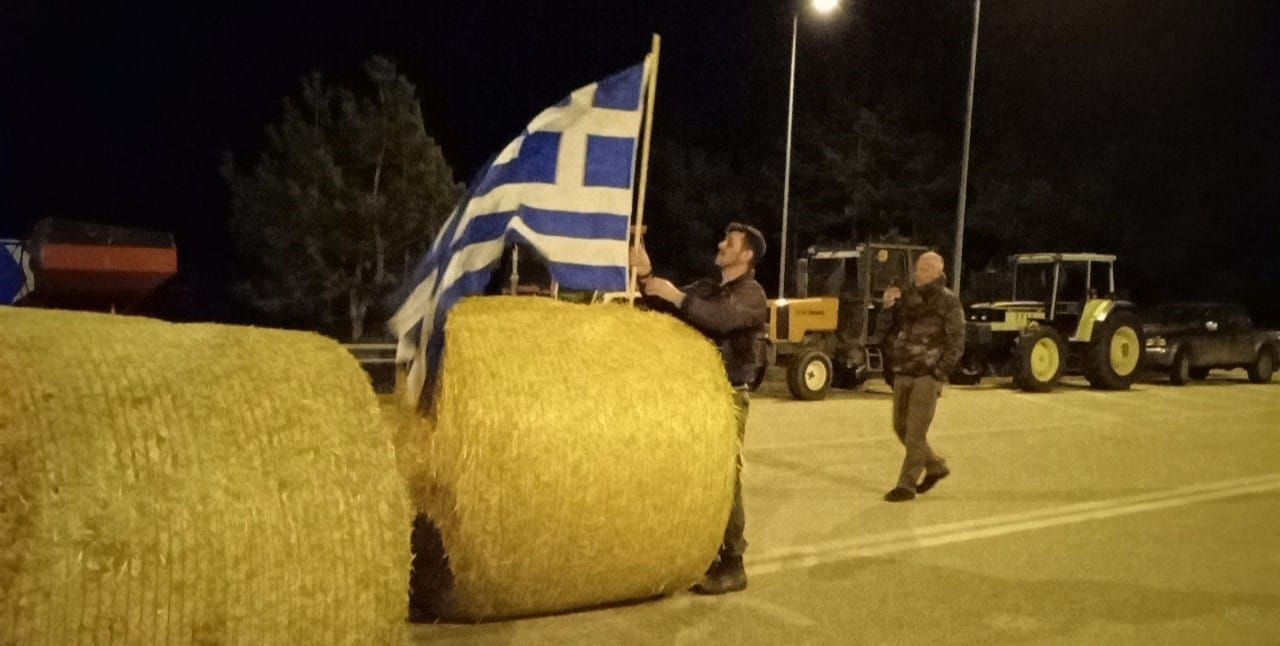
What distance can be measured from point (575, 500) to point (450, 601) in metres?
0.77

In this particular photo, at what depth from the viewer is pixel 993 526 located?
26.1ft

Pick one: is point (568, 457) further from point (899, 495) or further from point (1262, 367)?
point (1262, 367)

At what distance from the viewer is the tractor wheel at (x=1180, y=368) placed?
21375 mm

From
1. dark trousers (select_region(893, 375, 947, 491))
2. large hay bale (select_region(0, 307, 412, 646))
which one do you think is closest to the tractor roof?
dark trousers (select_region(893, 375, 947, 491))

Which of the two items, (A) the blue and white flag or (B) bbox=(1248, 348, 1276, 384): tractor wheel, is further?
(B) bbox=(1248, 348, 1276, 384): tractor wheel

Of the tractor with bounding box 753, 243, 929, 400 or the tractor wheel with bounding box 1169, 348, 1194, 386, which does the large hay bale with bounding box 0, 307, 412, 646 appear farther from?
the tractor wheel with bounding box 1169, 348, 1194, 386

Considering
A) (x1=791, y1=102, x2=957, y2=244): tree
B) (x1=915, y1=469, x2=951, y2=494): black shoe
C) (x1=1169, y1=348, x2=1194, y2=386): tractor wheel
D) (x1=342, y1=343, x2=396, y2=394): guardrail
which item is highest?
(x1=791, y1=102, x2=957, y2=244): tree

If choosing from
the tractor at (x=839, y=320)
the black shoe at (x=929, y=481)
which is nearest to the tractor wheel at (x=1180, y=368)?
the tractor at (x=839, y=320)

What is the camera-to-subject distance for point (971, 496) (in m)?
9.05

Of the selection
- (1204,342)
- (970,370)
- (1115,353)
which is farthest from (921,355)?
(1204,342)

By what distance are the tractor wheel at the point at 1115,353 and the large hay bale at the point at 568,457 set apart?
Result: 16.0m

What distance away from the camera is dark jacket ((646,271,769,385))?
232 inches

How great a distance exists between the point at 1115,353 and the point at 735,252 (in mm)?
16313

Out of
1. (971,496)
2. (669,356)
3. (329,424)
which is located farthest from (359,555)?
(971,496)
